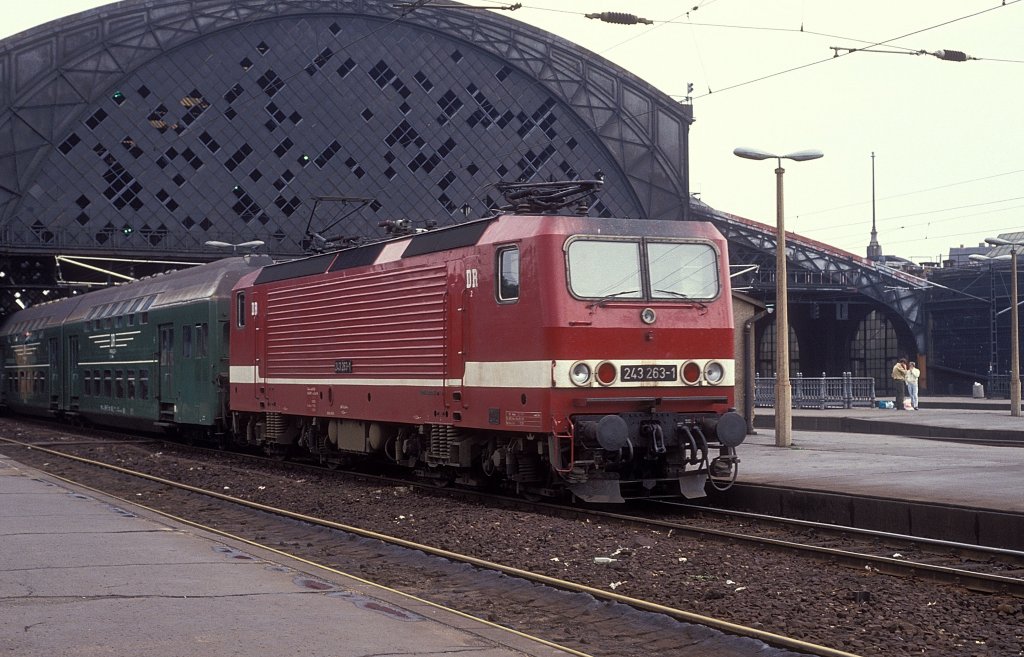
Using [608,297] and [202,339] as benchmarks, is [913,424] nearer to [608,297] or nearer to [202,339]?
[202,339]

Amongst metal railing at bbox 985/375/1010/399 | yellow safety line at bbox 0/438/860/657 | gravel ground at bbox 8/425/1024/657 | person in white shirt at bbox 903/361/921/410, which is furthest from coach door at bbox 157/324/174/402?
metal railing at bbox 985/375/1010/399

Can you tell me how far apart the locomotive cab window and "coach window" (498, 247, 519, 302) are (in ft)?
2.58

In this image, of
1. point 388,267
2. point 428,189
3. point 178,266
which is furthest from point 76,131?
point 388,267

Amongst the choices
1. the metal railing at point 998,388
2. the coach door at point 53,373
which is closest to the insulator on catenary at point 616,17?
the coach door at point 53,373

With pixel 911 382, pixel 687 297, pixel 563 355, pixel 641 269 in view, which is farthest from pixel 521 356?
pixel 911 382

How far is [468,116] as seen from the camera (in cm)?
7056

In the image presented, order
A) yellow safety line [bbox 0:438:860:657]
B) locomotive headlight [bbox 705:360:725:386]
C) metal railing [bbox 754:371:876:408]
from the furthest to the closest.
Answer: metal railing [bbox 754:371:876:408]
locomotive headlight [bbox 705:360:725:386]
yellow safety line [bbox 0:438:860:657]

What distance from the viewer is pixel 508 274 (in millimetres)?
15820

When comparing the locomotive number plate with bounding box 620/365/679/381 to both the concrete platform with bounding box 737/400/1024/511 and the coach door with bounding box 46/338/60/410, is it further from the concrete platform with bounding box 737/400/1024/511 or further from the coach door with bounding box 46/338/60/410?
the coach door with bounding box 46/338/60/410

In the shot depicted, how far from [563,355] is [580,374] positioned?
33 centimetres

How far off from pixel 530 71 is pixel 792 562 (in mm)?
63165

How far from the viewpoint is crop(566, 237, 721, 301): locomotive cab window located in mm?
15391

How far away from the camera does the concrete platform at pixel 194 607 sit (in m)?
7.59

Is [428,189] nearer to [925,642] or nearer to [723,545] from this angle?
[723,545]
